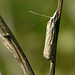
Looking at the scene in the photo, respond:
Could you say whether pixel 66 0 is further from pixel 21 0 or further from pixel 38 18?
pixel 21 0

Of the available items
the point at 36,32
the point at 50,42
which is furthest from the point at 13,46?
the point at 36,32

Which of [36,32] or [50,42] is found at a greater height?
[50,42]

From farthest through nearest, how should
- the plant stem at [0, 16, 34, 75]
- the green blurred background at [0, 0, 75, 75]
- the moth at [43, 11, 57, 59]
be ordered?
1. the green blurred background at [0, 0, 75, 75]
2. the moth at [43, 11, 57, 59]
3. the plant stem at [0, 16, 34, 75]

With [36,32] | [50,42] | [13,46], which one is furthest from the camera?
[36,32]

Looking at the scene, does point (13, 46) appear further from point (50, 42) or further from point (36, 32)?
point (36, 32)

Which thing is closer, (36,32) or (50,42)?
(50,42)

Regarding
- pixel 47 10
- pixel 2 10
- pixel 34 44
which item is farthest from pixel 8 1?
pixel 34 44

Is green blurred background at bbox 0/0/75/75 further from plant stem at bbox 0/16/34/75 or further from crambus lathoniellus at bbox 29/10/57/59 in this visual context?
plant stem at bbox 0/16/34/75

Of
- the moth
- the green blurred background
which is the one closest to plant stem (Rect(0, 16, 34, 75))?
the moth

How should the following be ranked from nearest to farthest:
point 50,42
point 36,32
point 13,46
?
point 13,46 < point 50,42 < point 36,32
